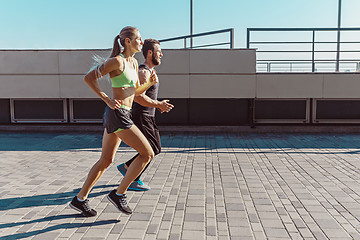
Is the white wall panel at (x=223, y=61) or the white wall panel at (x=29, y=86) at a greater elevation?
the white wall panel at (x=223, y=61)

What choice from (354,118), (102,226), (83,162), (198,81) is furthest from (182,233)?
(354,118)

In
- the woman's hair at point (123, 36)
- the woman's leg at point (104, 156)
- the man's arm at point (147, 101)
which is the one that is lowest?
the woman's leg at point (104, 156)

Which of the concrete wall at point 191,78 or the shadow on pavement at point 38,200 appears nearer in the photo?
the shadow on pavement at point 38,200

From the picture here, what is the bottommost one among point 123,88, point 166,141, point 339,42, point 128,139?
point 166,141

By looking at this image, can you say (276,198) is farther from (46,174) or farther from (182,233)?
(46,174)

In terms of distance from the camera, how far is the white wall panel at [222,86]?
33.9 feet

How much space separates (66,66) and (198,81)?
4320mm

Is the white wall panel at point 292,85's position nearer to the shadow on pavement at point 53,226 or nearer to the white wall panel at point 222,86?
the white wall panel at point 222,86

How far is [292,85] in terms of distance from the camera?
10.3m

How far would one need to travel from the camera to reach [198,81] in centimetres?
1044

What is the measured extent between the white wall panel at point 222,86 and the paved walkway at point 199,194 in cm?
276

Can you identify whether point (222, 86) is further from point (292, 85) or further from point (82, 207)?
point (82, 207)

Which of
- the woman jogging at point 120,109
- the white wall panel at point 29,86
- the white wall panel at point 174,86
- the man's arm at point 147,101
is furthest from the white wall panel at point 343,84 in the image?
the white wall panel at point 29,86

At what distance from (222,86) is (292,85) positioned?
87.1 inches
